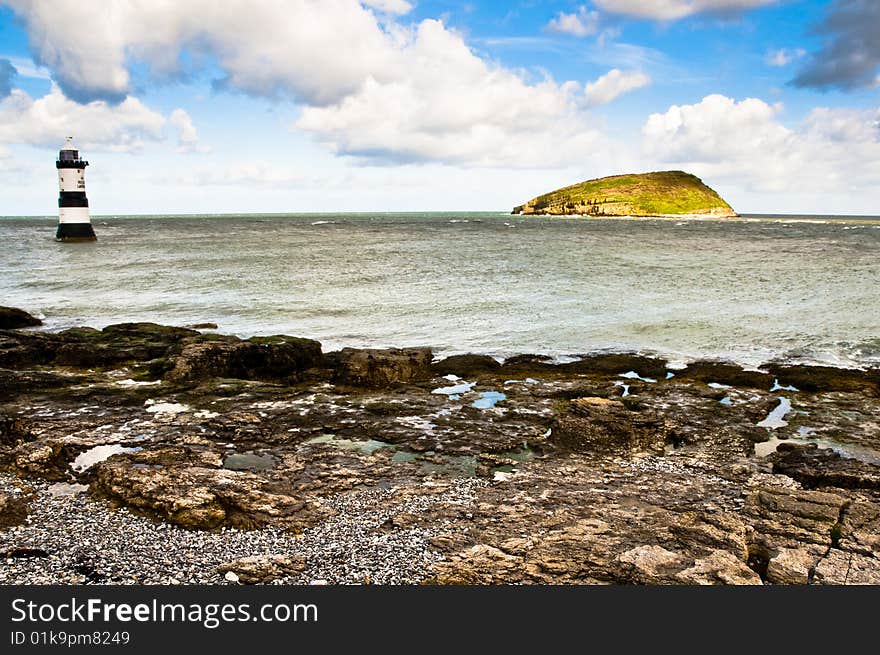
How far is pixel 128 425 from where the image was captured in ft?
50.7

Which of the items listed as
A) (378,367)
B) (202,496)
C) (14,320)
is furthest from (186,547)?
(14,320)

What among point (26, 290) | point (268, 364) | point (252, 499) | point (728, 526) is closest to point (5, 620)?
point (252, 499)

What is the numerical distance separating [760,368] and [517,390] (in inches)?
366

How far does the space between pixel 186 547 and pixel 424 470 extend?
5.05 metres

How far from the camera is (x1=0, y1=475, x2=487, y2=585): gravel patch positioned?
8812 millimetres

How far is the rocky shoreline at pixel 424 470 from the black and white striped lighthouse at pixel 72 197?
6537 cm

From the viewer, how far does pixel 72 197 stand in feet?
265

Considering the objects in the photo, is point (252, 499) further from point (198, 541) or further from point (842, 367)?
point (842, 367)

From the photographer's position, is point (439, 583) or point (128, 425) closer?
point (439, 583)

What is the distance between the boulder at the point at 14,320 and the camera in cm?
2889

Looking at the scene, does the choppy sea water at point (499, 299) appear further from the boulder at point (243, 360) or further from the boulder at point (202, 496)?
the boulder at point (202, 496)

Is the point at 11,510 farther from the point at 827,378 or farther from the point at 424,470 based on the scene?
the point at 827,378

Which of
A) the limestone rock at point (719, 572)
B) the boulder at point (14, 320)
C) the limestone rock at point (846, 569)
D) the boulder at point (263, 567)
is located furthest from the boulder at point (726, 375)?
the boulder at point (14, 320)

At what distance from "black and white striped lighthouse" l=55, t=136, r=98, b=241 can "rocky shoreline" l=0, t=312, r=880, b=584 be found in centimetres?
6537
